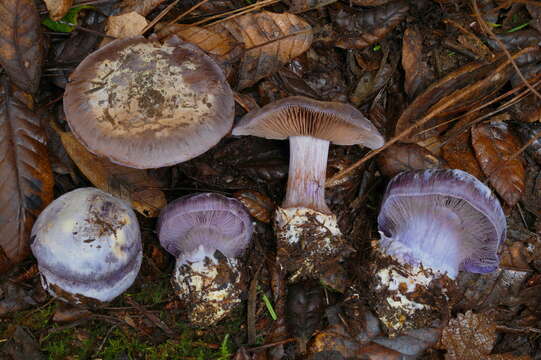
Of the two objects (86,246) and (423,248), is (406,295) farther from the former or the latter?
(86,246)

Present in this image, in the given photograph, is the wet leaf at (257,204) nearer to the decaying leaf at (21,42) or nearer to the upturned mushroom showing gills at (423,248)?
the upturned mushroom showing gills at (423,248)

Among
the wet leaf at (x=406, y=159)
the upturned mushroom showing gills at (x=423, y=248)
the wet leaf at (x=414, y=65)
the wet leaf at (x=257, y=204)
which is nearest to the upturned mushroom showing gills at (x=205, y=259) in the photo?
the wet leaf at (x=257, y=204)

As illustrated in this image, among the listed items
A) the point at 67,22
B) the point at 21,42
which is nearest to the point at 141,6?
the point at 67,22

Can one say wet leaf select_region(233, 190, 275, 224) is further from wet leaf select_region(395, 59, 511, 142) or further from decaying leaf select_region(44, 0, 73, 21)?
decaying leaf select_region(44, 0, 73, 21)

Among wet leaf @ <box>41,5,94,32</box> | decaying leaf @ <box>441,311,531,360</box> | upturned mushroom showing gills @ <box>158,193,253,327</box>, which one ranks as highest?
wet leaf @ <box>41,5,94,32</box>

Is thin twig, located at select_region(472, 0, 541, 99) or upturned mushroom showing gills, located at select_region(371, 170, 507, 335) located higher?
thin twig, located at select_region(472, 0, 541, 99)

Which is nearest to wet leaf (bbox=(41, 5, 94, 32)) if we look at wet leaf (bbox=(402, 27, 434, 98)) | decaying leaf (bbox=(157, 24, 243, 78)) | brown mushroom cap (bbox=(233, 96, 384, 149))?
decaying leaf (bbox=(157, 24, 243, 78))
